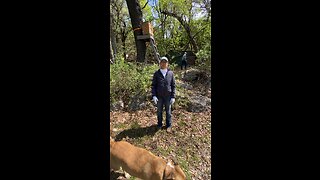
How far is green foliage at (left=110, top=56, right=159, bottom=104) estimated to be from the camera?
17.5ft

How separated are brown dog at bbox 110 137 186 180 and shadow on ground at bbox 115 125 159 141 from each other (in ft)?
4.55

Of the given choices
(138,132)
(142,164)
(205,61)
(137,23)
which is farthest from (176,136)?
(137,23)

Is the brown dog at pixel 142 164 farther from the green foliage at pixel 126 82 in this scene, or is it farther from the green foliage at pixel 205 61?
the green foliage at pixel 205 61

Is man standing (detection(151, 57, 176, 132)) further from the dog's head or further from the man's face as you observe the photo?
the dog's head

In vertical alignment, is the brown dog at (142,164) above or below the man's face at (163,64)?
below

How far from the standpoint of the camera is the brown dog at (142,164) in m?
2.37

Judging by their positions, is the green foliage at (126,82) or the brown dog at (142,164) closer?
the brown dog at (142,164)

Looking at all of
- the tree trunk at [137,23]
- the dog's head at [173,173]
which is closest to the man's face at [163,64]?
the dog's head at [173,173]
